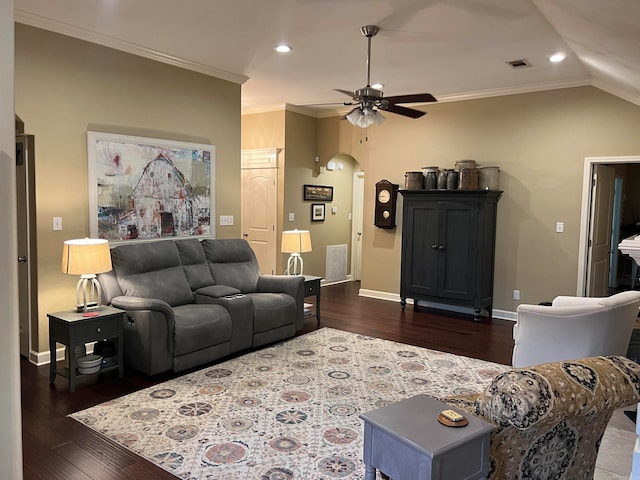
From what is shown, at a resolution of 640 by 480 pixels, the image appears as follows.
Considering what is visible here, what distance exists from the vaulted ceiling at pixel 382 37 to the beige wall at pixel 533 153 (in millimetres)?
241

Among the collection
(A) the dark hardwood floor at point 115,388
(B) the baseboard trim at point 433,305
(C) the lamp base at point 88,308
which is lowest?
(A) the dark hardwood floor at point 115,388

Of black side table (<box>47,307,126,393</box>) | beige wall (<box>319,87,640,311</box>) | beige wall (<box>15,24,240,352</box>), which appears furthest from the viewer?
beige wall (<box>319,87,640,311</box>)

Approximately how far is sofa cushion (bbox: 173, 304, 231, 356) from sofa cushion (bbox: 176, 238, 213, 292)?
473 mm

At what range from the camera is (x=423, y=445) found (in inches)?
60.2

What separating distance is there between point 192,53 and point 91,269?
2412mm

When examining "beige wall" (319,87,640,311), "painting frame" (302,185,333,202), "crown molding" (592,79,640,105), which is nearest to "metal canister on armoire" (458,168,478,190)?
"beige wall" (319,87,640,311)

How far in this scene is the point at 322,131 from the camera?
786cm

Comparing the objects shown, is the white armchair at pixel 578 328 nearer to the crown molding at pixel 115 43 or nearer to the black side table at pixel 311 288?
the black side table at pixel 311 288

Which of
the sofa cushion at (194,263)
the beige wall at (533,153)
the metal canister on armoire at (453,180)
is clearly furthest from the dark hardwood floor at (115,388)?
the metal canister on armoire at (453,180)

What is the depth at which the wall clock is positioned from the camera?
275 inches

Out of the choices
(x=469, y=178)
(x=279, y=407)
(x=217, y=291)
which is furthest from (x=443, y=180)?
(x=279, y=407)

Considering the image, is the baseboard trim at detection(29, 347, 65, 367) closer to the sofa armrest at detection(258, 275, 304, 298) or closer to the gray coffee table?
the sofa armrest at detection(258, 275, 304, 298)

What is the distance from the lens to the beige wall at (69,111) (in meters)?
4.01

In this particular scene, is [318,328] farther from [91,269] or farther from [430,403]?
[430,403]
